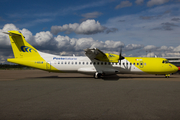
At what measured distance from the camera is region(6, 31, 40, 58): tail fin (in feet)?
66.5

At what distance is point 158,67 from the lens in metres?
20.6

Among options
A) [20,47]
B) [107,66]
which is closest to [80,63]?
[107,66]

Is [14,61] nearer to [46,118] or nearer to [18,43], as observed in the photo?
[18,43]

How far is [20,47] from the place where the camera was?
20.5m

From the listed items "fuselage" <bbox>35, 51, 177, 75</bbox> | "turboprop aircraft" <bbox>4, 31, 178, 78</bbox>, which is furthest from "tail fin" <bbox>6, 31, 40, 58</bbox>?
"fuselage" <bbox>35, 51, 177, 75</bbox>

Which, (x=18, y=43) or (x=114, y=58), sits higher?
(x=18, y=43)

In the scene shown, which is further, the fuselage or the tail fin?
the fuselage

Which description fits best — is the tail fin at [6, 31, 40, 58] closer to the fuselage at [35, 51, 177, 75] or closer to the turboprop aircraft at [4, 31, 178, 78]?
the turboprop aircraft at [4, 31, 178, 78]

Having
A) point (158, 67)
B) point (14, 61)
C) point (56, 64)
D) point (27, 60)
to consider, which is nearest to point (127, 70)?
point (158, 67)

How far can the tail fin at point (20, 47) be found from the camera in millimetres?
20264

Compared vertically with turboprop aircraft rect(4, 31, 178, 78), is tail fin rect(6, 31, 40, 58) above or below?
above

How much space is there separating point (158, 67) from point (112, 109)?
17130 millimetres

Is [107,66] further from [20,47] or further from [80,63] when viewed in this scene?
[20,47]

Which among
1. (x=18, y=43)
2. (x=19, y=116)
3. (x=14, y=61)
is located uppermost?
(x=18, y=43)
